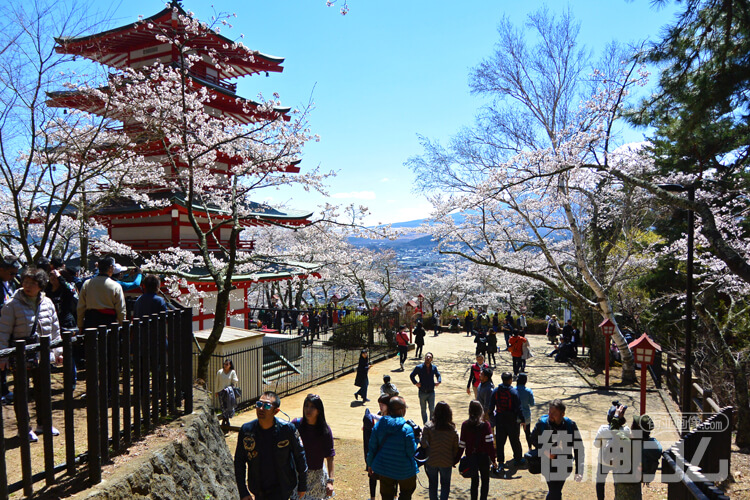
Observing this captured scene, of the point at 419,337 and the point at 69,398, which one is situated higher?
the point at 69,398

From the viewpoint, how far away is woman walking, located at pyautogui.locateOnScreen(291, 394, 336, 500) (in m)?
4.58

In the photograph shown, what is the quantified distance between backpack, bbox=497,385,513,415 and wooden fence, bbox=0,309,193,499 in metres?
4.47

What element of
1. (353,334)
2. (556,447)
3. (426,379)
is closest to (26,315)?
(556,447)

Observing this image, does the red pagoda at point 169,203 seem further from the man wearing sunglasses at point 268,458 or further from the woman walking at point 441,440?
the man wearing sunglasses at point 268,458

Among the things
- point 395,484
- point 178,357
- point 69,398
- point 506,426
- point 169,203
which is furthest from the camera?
point 169,203

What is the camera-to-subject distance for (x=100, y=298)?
5219 mm

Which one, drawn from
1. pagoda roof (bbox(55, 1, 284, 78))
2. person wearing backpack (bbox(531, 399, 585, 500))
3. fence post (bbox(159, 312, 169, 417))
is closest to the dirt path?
person wearing backpack (bbox(531, 399, 585, 500))

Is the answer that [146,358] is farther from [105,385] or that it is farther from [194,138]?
[194,138]

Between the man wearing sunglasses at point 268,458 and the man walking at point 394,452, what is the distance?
964 millimetres

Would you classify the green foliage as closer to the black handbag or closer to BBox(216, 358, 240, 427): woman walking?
BBox(216, 358, 240, 427): woman walking

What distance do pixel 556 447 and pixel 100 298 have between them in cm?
564

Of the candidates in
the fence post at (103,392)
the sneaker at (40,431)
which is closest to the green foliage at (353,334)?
the sneaker at (40,431)

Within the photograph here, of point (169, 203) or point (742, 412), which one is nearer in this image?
point (742, 412)

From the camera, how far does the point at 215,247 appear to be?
717 inches
